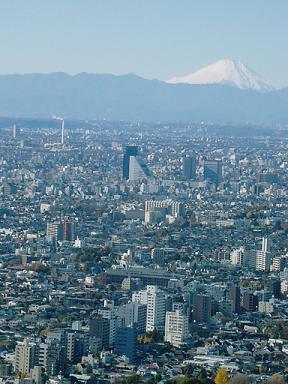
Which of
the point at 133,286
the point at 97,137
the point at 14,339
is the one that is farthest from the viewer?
the point at 97,137

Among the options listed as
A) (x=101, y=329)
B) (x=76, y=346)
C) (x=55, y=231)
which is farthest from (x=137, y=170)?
(x=76, y=346)

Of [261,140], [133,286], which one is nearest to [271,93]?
[261,140]

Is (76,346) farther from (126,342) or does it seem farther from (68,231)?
(68,231)

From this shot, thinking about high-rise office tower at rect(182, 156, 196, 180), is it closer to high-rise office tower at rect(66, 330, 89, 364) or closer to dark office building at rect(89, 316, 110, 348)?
dark office building at rect(89, 316, 110, 348)

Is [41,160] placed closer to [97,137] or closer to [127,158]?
[127,158]

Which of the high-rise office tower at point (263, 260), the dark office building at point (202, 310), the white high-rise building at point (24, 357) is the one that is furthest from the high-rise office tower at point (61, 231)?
the white high-rise building at point (24, 357)

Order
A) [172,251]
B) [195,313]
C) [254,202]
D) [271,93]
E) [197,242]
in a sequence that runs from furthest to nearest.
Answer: [271,93] < [254,202] < [197,242] < [172,251] < [195,313]
